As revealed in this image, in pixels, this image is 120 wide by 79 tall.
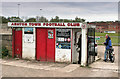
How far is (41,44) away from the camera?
39.4 ft

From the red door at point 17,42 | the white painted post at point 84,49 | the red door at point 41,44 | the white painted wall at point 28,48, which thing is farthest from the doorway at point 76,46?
the red door at point 17,42

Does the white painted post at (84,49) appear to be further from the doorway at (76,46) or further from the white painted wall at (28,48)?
the white painted wall at (28,48)

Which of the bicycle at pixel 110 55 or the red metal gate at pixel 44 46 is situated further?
the bicycle at pixel 110 55

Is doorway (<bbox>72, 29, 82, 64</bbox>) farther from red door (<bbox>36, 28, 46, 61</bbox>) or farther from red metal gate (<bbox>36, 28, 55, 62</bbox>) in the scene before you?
red door (<bbox>36, 28, 46, 61</bbox>)

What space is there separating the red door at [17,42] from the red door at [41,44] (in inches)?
54.3

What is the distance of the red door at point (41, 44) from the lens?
1194 cm

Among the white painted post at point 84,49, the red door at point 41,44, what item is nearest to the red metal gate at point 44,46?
the red door at point 41,44

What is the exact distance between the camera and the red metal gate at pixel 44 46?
11719mm

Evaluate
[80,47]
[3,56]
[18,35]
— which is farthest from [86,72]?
[3,56]

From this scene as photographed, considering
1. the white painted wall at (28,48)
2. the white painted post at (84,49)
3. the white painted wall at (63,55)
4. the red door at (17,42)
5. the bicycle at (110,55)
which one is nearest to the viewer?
the white painted post at (84,49)

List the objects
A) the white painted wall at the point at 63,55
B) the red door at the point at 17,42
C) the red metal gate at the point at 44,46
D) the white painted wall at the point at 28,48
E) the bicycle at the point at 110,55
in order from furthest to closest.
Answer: the red door at the point at 17,42 → the white painted wall at the point at 28,48 → the bicycle at the point at 110,55 → the red metal gate at the point at 44,46 → the white painted wall at the point at 63,55

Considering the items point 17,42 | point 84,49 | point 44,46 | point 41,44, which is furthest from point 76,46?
point 17,42

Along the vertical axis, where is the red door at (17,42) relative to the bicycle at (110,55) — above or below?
above

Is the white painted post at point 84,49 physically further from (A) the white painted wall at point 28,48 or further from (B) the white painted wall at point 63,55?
(A) the white painted wall at point 28,48
